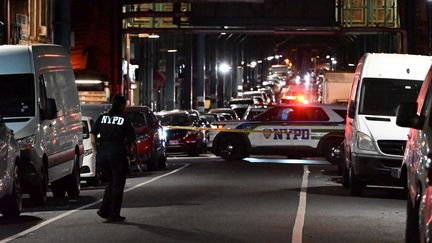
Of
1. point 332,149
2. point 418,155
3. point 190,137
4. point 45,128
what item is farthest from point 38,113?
point 190,137

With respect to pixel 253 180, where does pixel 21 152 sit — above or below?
above

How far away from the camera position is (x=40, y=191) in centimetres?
1667

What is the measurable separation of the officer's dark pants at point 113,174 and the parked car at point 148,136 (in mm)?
12280

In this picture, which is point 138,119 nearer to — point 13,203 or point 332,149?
point 332,149

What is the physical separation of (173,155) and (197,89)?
26263mm

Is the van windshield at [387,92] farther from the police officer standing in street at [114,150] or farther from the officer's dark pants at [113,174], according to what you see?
the officer's dark pants at [113,174]

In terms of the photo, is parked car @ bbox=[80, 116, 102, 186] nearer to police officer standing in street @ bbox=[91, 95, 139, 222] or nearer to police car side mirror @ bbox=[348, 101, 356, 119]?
police car side mirror @ bbox=[348, 101, 356, 119]

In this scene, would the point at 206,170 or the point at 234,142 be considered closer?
the point at 206,170

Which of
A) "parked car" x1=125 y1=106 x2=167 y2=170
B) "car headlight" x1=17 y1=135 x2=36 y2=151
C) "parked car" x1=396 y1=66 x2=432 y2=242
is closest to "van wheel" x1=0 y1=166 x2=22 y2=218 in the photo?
"car headlight" x1=17 y1=135 x2=36 y2=151

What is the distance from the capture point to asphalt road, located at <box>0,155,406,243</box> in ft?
42.2

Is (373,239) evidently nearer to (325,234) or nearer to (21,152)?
(325,234)

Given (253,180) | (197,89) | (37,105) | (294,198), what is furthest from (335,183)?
(197,89)

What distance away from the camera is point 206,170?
88.6 feet

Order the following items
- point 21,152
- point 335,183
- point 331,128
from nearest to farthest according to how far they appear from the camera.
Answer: point 21,152 → point 335,183 → point 331,128
